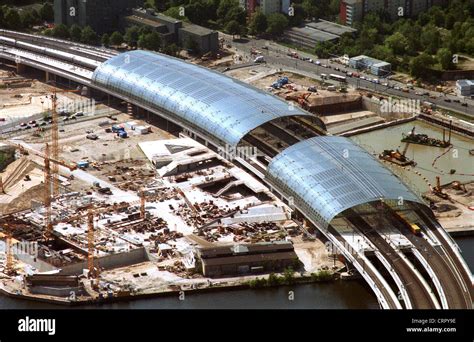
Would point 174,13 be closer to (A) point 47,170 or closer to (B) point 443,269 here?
(A) point 47,170

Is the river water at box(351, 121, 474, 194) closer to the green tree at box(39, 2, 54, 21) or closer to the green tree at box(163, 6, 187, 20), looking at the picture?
the green tree at box(163, 6, 187, 20)

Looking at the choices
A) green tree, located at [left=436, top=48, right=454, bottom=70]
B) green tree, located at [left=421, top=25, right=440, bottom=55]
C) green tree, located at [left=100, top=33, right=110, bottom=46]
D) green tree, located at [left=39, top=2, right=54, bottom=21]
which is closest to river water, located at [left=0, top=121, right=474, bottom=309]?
green tree, located at [left=436, top=48, right=454, bottom=70]

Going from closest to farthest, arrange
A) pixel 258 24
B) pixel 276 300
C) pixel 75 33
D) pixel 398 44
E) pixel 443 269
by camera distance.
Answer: pixel 276 300 < pixel 443 269 < pixel 398 44 < pixel 75 33 < pixel 258 24

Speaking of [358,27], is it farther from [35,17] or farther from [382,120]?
[35,17]

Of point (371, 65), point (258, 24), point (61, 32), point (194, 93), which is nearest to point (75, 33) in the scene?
point (61, 32)

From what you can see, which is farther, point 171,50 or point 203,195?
point 171,50

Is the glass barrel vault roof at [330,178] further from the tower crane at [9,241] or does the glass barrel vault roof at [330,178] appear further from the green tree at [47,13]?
the green tree at [47,13]
